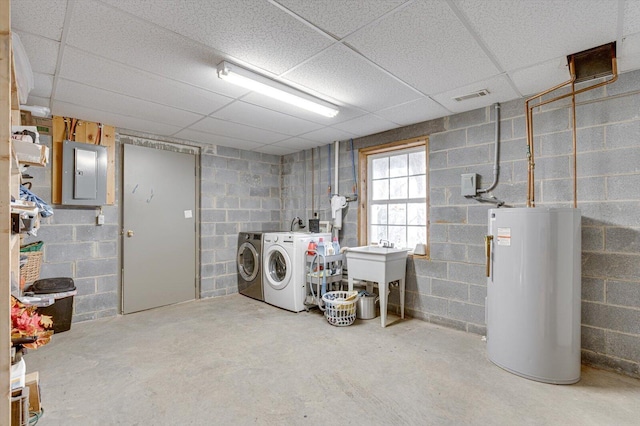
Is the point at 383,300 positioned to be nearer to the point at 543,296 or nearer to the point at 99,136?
the point at 543,296

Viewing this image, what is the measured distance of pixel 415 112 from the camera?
325 cm

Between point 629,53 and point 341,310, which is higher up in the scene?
point 629,53

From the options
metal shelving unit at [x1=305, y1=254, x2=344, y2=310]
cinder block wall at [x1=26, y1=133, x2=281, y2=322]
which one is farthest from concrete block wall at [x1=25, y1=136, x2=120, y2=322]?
metal shelving unit at [x1=305, y1=254, x2=344, y2=310]

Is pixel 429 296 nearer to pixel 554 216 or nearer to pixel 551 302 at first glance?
pixel 551 302

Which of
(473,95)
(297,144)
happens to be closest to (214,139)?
(297,144)

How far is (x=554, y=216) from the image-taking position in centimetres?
222

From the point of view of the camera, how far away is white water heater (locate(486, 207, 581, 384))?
221 centimetres

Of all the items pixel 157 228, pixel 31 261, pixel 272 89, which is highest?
pixel 272 89

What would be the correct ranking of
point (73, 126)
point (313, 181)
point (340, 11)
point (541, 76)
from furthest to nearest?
point (313, 181) < point (73, 126) < point (541, 76) < point (340, 11)

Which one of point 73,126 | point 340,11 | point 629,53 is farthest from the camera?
point 73,126

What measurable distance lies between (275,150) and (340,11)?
347cm

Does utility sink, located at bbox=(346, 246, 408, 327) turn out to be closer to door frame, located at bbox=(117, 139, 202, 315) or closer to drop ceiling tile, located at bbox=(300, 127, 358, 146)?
drop ceiling tile, located at bbox=(300, 127, 358, 146)

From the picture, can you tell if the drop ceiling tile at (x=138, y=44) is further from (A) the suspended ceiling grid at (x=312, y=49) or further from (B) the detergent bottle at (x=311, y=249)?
(B) the detergent bottle at (x=311, y=249)

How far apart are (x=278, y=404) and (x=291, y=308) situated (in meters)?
1.88
